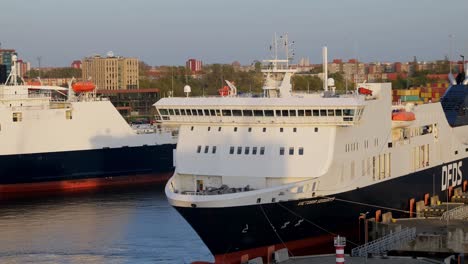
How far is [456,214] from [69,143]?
2483cm

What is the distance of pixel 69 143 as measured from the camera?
163 ft

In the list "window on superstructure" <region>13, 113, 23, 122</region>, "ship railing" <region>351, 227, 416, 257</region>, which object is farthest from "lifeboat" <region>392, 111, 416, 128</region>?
"window on superstructure" <region>13, 113, 23, 122</region>

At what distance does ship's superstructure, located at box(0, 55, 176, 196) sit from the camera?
158 ft

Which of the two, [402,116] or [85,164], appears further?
[85,164]

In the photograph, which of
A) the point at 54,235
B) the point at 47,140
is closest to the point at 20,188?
the point at 47,140

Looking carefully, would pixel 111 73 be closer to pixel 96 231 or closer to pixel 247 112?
pixel 96 231

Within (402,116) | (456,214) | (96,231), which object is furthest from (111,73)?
(456,214)

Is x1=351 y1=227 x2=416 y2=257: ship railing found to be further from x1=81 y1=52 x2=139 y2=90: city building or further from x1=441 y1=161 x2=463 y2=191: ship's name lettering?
x1=81 y1=52 x2=139 y2=90: city building

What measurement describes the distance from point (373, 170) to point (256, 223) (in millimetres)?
5266

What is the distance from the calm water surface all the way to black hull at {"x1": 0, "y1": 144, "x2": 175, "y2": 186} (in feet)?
10.8

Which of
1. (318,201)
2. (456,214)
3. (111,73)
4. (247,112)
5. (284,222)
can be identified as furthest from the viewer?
(111,73)

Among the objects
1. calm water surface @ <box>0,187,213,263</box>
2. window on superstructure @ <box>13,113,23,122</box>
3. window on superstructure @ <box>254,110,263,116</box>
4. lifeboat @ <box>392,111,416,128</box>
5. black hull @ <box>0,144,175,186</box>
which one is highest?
window on superstructure @ <box>254,110,263,116</box>

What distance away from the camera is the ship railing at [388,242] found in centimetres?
2612

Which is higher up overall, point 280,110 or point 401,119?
point 280,110
